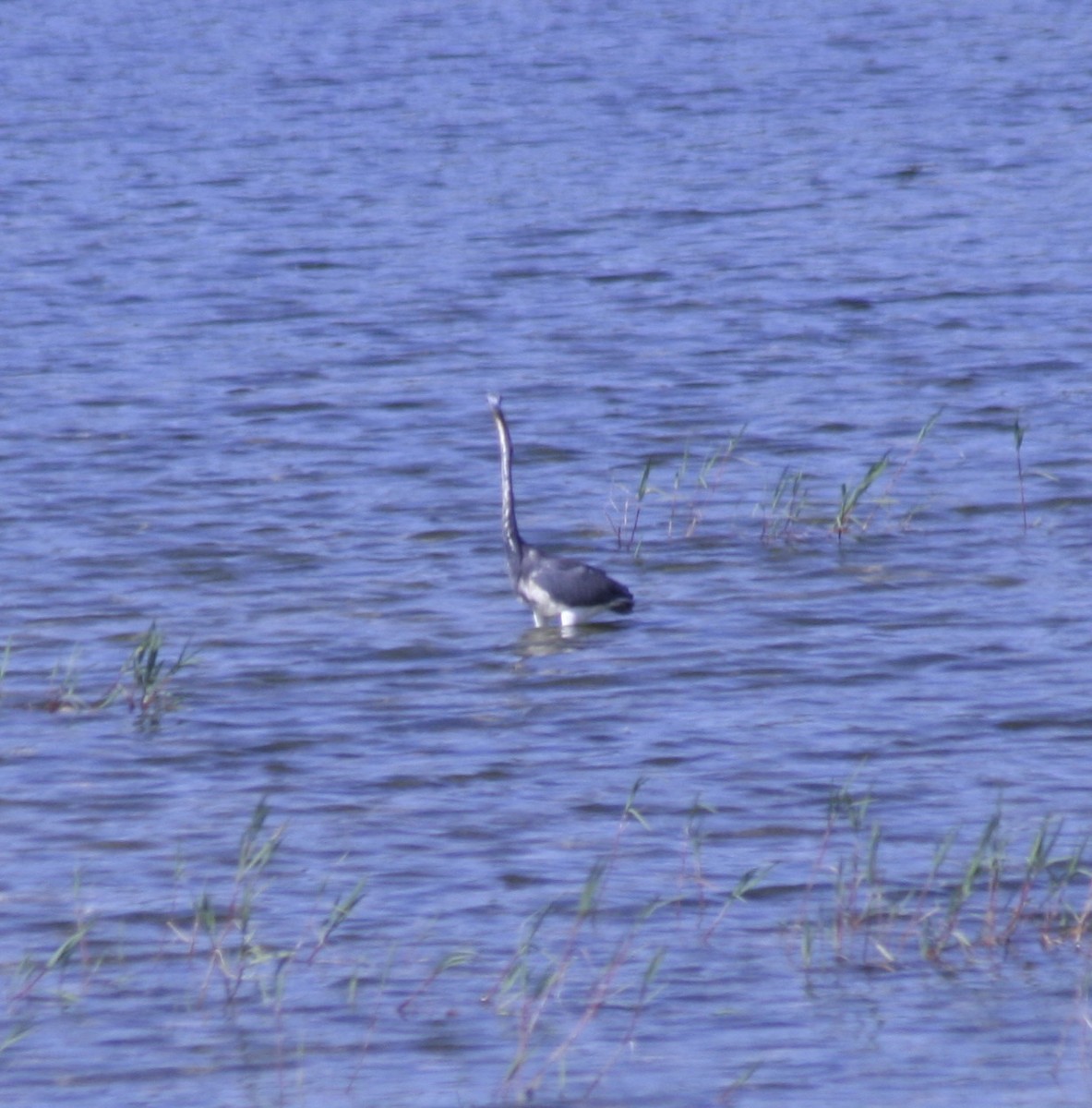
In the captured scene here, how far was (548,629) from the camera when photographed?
415 inches

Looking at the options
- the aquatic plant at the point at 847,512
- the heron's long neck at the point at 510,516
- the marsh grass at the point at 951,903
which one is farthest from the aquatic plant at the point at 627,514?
the marsh grass at the point at 951,903

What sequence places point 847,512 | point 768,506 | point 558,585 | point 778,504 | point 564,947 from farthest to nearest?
point 768,506 → point 778,504 → point 847,512 → point 558,585 → point 564,947

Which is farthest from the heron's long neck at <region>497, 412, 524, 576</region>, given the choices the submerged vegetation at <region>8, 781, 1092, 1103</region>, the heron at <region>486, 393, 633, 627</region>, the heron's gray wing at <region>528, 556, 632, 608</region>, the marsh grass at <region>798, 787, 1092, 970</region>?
the marsh grass at <region>798, 787, 1092, 970</region>

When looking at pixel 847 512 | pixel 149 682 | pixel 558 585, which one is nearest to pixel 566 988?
pixel 149 682

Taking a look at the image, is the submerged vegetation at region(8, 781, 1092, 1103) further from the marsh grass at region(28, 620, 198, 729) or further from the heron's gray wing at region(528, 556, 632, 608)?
the heron's gray wing at region(528, 556, 632, 608)

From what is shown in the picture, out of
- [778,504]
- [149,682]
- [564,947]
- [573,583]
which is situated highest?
[564,947]

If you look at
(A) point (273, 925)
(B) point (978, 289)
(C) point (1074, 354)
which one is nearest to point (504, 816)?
(A) point (273, 925)

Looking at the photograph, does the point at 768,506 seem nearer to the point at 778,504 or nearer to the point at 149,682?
the point at 778,504

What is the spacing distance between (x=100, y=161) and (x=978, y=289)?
976 cm

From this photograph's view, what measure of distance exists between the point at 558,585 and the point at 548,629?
294 millimetres

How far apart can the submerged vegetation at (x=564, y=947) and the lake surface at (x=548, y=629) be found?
2cm

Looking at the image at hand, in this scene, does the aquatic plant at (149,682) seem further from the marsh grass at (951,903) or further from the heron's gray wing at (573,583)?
the marsh grass at (951,903)

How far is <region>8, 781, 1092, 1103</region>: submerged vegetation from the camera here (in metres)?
6.41

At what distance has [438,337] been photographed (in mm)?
16641
